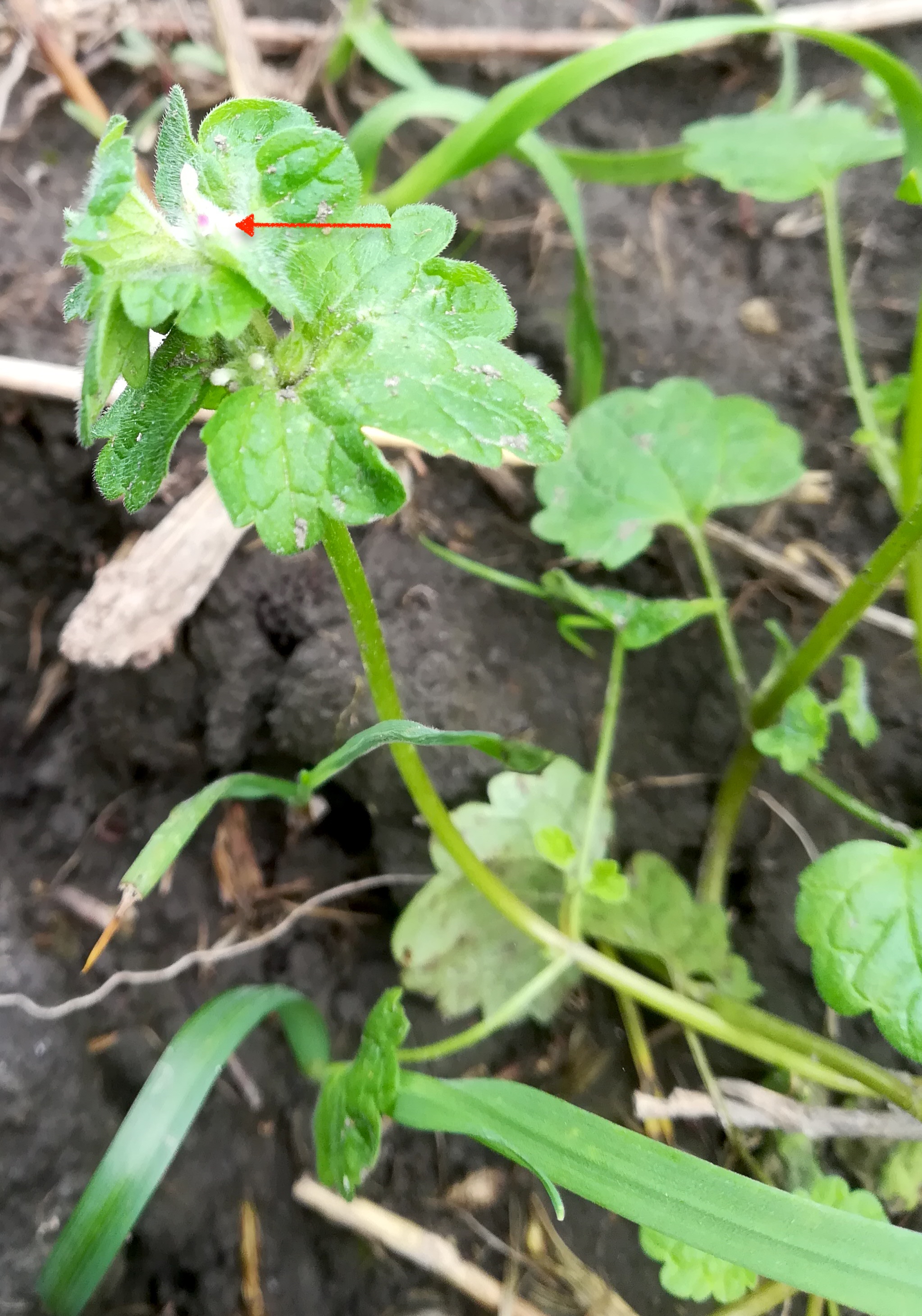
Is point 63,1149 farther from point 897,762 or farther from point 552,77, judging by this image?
point 552,77

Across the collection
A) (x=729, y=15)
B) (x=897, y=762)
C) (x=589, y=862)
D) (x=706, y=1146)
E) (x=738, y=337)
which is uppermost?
(x=729, y=15)

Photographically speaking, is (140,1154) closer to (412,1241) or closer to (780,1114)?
(412,1241)

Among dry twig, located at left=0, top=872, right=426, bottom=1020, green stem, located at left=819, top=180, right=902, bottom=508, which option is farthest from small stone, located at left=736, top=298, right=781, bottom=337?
dry twig, located at left=0, top=872, right=426, bottom=1020

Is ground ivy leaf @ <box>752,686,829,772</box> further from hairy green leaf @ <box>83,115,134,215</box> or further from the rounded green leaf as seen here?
hairy green leaf @ <box>83,115,134,215</box>

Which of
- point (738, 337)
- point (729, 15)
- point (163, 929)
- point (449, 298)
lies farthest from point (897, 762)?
point (729, 15)

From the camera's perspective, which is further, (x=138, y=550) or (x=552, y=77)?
(x=138, y=550)

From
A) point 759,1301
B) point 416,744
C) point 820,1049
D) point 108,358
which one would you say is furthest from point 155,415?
point 759,1301
